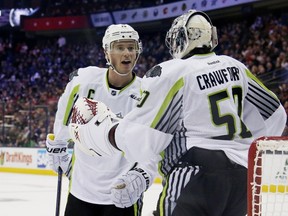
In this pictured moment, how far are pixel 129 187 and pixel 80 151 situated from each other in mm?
691

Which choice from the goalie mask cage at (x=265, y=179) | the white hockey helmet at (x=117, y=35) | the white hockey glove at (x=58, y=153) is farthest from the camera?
the white hockey glove at (x=58, y=153)

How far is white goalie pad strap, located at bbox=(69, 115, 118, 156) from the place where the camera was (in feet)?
6.55

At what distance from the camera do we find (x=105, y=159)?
2.93 m

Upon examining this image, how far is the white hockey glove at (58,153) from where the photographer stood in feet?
10.7

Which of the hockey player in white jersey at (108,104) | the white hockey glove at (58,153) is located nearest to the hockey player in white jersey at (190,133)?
the hockey player in white jersey at (108,104)

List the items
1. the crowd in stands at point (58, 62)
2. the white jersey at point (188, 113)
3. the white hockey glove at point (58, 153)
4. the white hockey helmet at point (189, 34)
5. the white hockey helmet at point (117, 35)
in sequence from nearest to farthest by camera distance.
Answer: the white jersey at point (188, 113) → the white hockey helmet at point (189, 34) → the white hockey helmet at point (117, 35) → the white hockey glove at point (58, 153) → the crowd in stands at point (58, 62)

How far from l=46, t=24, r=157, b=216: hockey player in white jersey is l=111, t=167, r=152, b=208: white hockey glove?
0.44m

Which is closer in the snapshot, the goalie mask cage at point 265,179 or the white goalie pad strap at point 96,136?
the goalie mask cage at point 265,179

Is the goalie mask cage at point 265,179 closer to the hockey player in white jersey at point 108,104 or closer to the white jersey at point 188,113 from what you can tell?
the white jersey at point 188,113

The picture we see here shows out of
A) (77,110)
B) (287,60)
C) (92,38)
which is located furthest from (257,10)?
(77,110)

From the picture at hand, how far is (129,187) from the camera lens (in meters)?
2.36

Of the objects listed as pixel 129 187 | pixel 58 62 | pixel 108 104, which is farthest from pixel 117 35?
pixel 58 62

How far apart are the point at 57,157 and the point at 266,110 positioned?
1.41 m

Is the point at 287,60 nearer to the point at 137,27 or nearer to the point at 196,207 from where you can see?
the point at 137,27
